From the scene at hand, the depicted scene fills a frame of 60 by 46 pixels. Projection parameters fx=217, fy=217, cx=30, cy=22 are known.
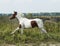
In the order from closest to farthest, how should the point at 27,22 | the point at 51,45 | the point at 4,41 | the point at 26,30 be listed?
1. the point at 51,45
2. the point at 4,41
3. the point at 27,22
4. the point at 26,30

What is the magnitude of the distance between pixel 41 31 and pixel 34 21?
2.49ft

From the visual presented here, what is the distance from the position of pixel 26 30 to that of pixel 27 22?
1283mm

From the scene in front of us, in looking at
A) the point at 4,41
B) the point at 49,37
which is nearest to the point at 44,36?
the point at 49,37

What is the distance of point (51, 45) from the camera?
9.56 meters

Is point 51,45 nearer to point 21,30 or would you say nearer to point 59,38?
point 59,38

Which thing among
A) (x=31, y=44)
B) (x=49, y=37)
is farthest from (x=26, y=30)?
(x=31, y=44)

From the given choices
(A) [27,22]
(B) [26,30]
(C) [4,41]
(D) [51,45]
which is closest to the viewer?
(D) [51,45]

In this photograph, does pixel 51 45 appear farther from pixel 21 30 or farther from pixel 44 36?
pixel 21 30

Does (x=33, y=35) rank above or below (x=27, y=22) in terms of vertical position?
below

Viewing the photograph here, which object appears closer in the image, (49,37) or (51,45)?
(51,45)

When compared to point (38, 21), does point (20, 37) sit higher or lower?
lower

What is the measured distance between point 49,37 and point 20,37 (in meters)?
1.51

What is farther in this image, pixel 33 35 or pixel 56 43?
pixel 33 35

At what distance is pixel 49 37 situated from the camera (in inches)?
441
